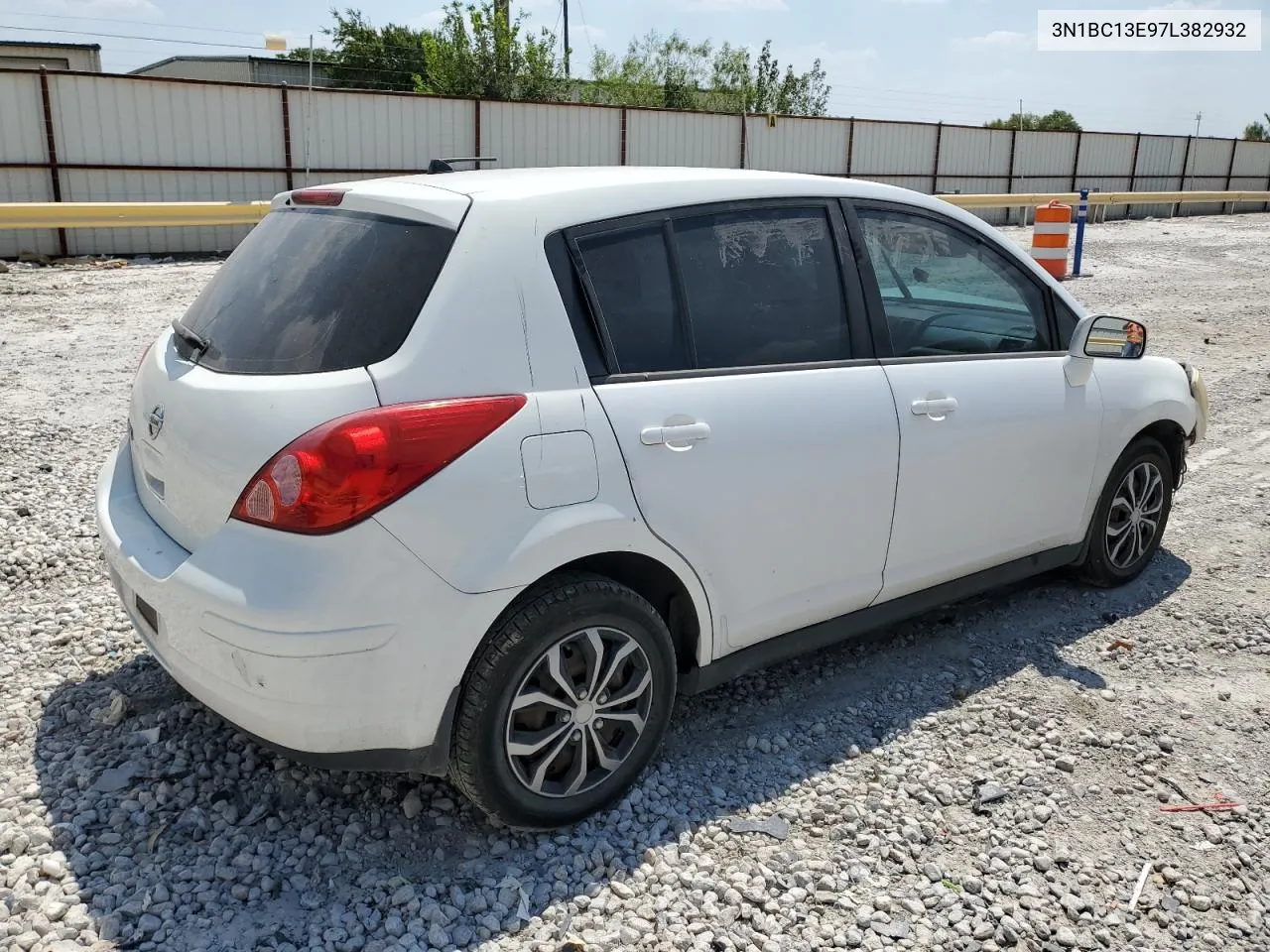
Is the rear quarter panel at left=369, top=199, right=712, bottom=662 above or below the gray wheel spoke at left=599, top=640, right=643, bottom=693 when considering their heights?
above

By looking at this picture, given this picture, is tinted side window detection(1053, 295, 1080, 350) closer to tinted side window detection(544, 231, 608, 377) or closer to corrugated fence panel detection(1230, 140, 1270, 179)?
tinted side window detection(544, 231, 608, 377)

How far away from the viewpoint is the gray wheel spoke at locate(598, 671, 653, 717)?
3.04 meters

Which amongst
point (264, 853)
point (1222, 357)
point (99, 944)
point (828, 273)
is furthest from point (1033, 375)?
point (1222, 357)

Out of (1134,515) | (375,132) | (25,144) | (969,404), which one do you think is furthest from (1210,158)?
(969,404)

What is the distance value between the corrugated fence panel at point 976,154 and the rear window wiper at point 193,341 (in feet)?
97.1

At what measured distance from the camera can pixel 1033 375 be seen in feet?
13.5

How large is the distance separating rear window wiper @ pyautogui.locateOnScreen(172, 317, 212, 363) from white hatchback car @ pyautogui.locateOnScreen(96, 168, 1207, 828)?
2 centimetres

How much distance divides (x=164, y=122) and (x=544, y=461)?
1790cm

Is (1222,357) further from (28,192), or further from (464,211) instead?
(28,192)

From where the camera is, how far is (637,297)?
3107 millimetres

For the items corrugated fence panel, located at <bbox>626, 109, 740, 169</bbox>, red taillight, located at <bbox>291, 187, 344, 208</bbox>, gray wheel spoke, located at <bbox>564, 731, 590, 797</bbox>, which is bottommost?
gray wheel spoke, located at <bbox>564, 731, 590, 797</bbox>

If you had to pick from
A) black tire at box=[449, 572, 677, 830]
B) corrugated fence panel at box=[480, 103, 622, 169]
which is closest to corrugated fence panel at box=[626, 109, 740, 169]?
corrugated fence panel at box=[480, 103, 622, 169]

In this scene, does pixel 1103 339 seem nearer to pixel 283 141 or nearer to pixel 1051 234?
pixel 1051 234

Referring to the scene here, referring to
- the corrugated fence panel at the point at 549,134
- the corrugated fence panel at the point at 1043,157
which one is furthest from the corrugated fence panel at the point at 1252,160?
the corrugated fence panel at the point at 549,134
